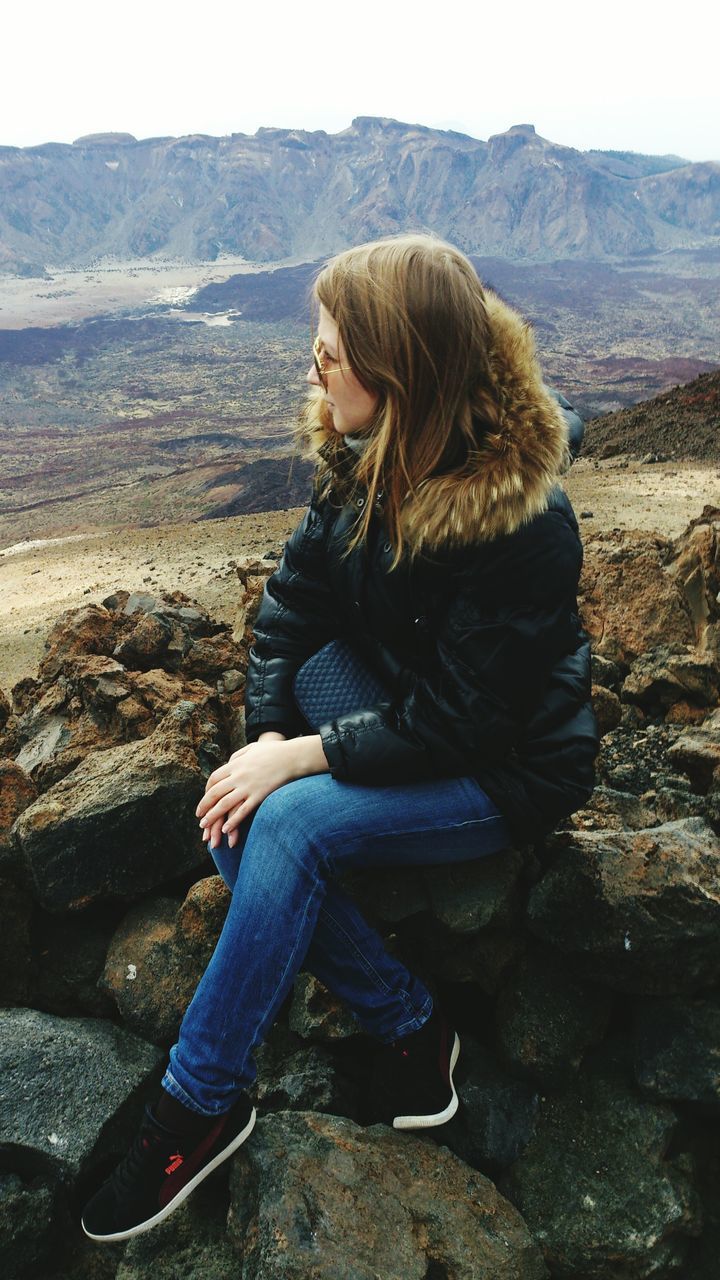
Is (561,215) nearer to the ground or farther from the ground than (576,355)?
farther from the ground

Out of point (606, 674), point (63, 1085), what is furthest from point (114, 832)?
point (606, 674)

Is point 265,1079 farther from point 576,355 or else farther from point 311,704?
point 576,355

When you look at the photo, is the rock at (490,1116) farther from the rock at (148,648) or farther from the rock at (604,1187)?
the rock at (148,648)

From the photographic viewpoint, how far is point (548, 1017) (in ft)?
7.66

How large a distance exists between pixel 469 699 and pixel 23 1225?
1.70m

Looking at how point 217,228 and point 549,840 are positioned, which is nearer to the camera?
point 549,840

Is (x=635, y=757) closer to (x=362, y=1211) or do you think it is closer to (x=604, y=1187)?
(x=604, y=1187)

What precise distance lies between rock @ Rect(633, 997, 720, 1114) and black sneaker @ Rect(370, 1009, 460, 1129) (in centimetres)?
56

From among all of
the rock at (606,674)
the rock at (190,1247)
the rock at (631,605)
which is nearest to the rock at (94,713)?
the rock at (190,1247)

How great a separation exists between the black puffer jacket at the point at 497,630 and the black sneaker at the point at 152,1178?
91 centimetres

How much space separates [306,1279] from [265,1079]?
0.68 meters

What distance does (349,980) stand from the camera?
2.08m

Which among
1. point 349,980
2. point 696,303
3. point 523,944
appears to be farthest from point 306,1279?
point 696,303

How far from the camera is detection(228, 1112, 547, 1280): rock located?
179cm
